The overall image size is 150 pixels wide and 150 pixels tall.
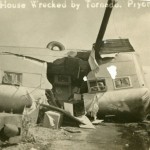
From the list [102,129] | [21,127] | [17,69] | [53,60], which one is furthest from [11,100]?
[21,127]

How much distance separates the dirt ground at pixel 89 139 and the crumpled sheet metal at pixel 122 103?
4.79 feet

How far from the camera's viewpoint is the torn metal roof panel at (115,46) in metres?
13.4

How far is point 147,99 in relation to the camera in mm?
12609

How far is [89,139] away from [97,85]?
15.5 ft

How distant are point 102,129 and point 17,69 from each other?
15.8 ft

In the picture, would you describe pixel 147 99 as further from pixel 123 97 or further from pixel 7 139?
pixel 7 139

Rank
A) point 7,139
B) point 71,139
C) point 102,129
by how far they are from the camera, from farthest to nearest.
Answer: point 102,129 → point 71,139 → point 7,139

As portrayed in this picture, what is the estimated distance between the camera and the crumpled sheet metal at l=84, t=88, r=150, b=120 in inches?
491

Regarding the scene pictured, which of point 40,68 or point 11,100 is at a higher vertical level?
point 40,68

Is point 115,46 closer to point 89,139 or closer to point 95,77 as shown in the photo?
point 95,77

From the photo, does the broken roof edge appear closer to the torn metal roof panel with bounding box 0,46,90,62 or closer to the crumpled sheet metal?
the torn metal roof panel with bounding box 0,46,90,62

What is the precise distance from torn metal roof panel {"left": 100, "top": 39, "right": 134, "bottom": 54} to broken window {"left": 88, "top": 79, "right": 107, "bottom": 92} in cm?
135

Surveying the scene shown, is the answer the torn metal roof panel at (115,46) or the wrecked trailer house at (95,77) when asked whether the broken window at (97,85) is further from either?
the torn metal roof panel at (115,46)

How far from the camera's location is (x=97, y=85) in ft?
43.1
